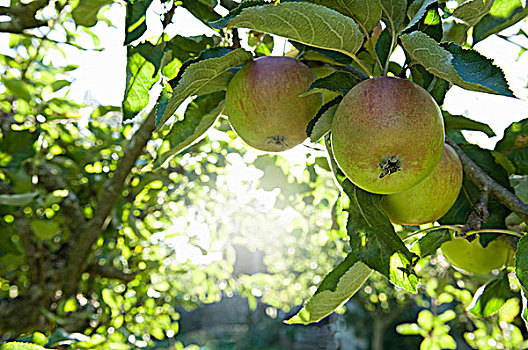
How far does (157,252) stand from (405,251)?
2.09 m

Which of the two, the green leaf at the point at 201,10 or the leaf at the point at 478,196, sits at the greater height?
the green leaf at the point at 201,10

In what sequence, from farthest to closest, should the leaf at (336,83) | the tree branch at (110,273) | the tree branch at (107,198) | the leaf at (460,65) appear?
the tree branch at (110,273) → the tree branch at (107,198) → the leaf at (336,83) → the leaf at (460,65)

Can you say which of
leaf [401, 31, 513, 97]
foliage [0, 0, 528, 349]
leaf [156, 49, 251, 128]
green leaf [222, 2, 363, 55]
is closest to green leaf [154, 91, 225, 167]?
foliage [0, 0, 528, 349]

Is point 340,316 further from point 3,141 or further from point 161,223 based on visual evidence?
point 3,141

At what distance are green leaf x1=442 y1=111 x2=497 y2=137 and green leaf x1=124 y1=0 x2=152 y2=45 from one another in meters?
0.50

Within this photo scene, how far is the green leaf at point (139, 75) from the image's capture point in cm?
62

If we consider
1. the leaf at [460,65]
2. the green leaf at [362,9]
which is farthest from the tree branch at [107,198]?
the leaf at [460,65]

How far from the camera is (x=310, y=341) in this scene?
34.3 feet

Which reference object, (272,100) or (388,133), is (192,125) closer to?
(272,100)

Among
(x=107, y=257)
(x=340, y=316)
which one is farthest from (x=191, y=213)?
(x=340, y=316)

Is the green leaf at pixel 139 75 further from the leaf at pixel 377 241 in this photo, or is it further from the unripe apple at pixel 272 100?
the leaf at pixel 377 241

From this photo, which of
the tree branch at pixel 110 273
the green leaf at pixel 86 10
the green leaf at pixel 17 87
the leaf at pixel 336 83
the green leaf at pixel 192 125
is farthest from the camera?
the tree branch at pixel 110 273

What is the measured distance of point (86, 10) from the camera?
2.95 feet

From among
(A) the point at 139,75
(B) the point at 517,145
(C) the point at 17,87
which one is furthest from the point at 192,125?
(C) the point at 17,87
